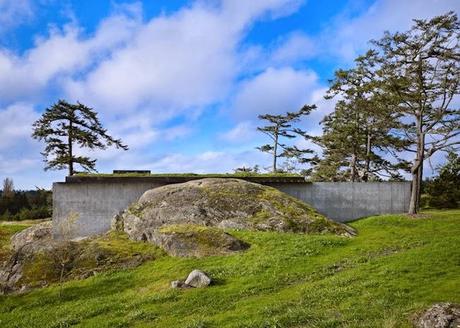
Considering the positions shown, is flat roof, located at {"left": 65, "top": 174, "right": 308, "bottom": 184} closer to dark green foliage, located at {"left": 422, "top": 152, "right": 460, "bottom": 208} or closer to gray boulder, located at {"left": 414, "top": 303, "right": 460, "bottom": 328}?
dark green foliage, located at {"left": 422, "top": 152, "right": 460, "bottom": 208}

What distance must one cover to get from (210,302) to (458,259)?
9893mm

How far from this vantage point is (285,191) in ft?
103

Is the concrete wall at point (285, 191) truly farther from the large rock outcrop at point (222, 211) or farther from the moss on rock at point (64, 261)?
the moss on rock at point (64, 261)

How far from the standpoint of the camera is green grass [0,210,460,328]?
1273 cm

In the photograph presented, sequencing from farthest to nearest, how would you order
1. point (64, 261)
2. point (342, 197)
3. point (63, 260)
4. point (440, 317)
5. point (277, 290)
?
1. point (342, 197)
2. point (63, 260)
3. point (64, 261)
4. point (277, 290)
5. point (440, 317)

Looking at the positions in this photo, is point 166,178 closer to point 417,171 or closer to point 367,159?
point 417,171

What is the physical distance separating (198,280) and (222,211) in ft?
30.5

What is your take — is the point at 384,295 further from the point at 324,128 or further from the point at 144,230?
the point at 324,128

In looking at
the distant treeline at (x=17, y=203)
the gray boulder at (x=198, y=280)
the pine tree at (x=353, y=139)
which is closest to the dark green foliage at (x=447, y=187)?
the pine tree at (x=353, y=139)

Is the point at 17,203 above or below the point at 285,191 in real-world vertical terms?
below

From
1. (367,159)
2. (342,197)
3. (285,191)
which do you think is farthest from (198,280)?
(367,159)

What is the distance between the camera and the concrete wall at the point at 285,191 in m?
29.5

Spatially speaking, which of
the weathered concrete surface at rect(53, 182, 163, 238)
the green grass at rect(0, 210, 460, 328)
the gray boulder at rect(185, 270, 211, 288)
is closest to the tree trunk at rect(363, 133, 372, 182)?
the green grass at rect(0, 210, 460, 328)

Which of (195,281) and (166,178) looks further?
(166,178)
